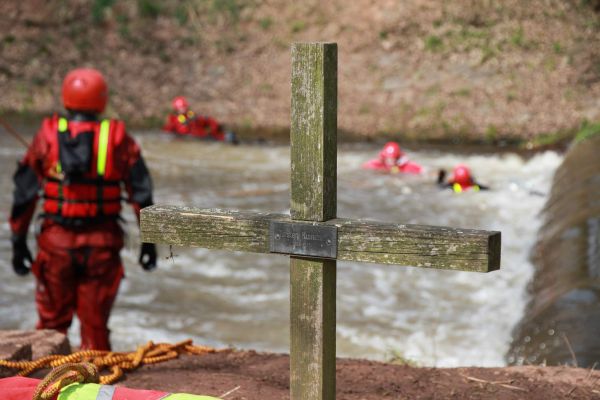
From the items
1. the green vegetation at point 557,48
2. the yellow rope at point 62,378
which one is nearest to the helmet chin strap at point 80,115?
the yellow rope at point 62,378

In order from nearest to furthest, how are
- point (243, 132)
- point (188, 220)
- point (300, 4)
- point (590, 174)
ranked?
point (188, 220) → point (590, 174) → point (243, 132) → point (300, 4)

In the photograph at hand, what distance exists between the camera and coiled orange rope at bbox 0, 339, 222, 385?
464 cm

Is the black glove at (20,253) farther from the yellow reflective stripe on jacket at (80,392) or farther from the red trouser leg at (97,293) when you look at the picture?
the yellow reflective stripe on jacket at (80,392)

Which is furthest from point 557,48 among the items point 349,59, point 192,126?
point 192,126

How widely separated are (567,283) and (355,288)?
2775 millimetres

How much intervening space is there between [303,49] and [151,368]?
2447 millimetres

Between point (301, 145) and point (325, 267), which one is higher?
point (301, 145)

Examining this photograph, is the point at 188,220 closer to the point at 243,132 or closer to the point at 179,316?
the point at 179,316

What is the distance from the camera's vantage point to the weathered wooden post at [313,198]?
3.33m

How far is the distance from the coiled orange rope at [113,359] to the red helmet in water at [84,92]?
1626 mm

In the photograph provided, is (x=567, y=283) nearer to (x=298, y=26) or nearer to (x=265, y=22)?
(x=298, y=26)

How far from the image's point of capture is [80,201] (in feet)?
19.7

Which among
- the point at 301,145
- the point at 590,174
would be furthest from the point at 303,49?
the point at 590,174

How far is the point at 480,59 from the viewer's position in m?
21.4
